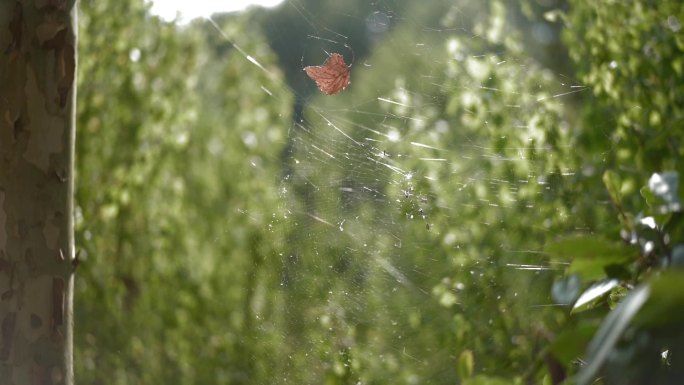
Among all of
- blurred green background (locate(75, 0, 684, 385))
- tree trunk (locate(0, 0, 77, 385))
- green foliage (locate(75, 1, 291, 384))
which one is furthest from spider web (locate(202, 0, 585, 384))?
green foliage (locate(75, 1, 291, 384))

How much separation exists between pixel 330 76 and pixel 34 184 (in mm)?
573

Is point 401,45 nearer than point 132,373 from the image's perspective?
Yes

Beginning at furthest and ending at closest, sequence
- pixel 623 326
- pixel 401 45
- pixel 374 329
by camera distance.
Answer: pixel 374 329 < pixel 401 45 < pixel 623 326

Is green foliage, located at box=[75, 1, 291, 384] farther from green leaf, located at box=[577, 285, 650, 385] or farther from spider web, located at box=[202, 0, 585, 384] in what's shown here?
green leaf, located at box=[577, 285, 650, 385]

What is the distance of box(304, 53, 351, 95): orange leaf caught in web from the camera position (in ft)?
4.71

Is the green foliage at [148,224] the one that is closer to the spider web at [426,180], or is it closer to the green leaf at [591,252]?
the spider web at [426,180]

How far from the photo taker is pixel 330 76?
1.45 metres

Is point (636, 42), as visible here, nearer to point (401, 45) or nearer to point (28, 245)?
point (401, 45)

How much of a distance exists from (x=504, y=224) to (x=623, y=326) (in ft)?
4.19

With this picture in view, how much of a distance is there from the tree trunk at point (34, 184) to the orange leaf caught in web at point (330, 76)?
47cm

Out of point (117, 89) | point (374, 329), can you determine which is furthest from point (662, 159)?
point (117, 89)

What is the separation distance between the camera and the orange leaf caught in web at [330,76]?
4.71 feet

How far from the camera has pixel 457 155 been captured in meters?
1.55

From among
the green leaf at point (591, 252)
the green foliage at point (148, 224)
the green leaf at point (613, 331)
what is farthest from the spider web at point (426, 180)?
the green foliage at point (148, 224)
